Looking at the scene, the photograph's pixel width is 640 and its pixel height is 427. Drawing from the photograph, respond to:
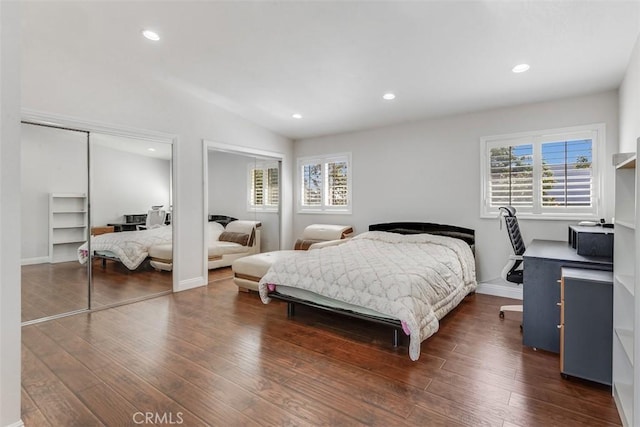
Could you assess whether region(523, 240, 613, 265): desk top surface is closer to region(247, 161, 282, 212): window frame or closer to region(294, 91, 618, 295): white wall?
region(294, 91, 618, 295): white wall

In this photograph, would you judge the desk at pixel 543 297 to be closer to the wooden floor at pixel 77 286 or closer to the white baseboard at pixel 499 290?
the white baseboard at pixel 499 290

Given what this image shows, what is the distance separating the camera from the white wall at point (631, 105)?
252cm

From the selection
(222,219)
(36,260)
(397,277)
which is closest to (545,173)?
(397,277)

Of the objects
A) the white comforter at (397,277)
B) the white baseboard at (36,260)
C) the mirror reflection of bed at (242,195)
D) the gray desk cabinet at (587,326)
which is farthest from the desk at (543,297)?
the white baseboard at (36,260)

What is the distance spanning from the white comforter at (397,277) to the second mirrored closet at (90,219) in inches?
77.0

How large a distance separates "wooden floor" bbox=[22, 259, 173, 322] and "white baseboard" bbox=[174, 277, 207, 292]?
0.20m

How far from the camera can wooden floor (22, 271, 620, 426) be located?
1829 millimetres

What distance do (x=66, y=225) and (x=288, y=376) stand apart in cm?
309

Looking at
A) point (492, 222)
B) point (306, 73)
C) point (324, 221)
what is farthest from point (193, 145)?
point (492, 222)

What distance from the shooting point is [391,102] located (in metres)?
4.20

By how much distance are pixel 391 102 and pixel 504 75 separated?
4.43ft

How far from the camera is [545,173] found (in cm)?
391

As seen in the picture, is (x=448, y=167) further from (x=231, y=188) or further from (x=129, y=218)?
(x=129, y=218)

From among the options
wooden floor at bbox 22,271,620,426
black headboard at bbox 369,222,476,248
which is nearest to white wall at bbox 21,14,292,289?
wooden floor at bbox 22,271,620,426
